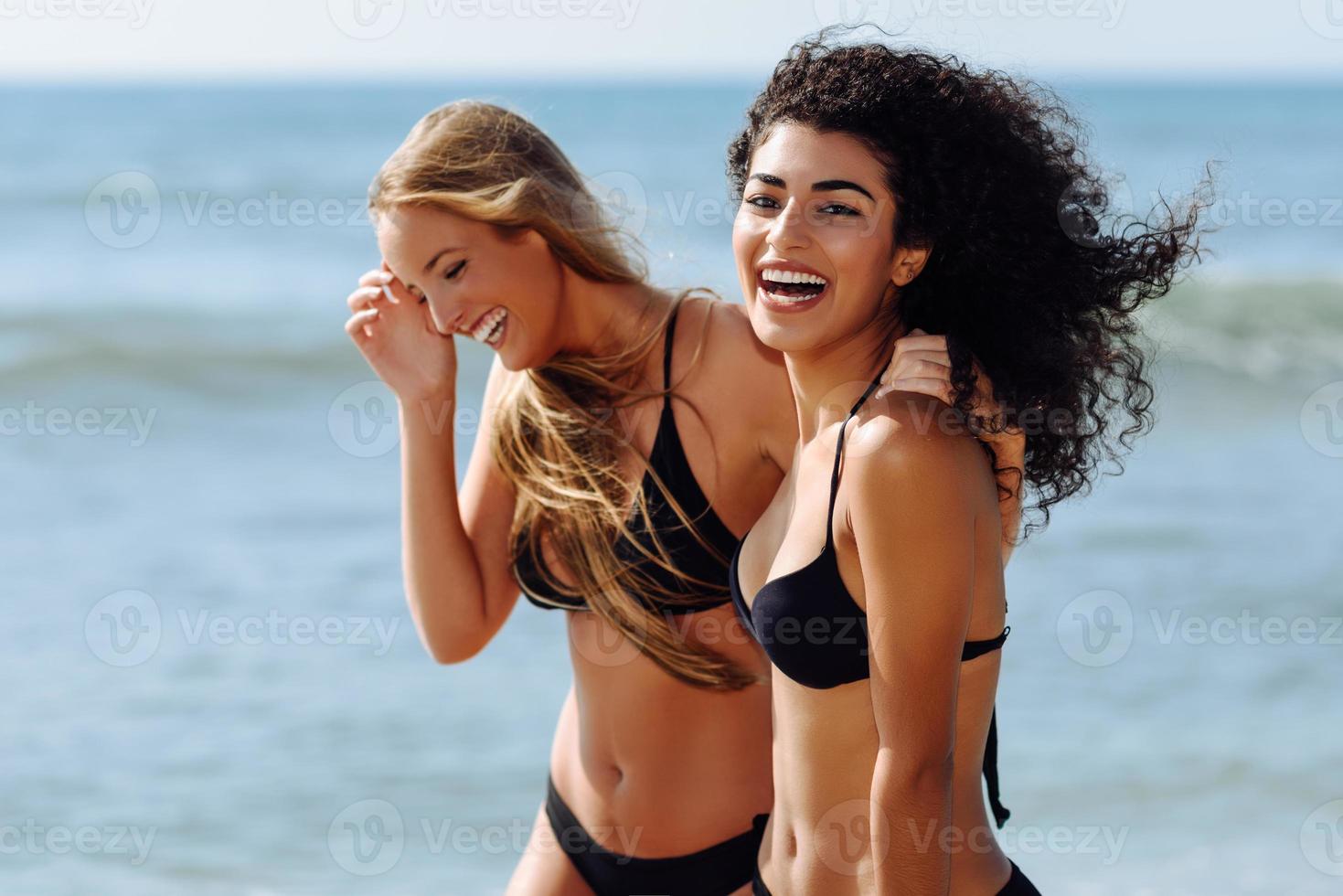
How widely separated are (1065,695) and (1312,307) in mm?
9266

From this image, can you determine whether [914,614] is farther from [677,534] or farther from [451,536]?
[451,536]

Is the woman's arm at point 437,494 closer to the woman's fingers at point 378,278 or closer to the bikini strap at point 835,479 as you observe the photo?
the woman's fingers at point 378,278

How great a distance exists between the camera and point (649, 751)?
9.30ft

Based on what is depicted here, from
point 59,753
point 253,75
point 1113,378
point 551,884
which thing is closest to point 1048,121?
point 1113,378

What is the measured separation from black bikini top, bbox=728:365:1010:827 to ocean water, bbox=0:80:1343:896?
850mm

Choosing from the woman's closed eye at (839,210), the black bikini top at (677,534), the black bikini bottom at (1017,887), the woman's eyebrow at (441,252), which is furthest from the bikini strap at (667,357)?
the black bikini bottom at (1017,887)

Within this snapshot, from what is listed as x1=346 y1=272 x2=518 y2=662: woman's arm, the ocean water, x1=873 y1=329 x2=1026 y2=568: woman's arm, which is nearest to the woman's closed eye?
x1=873 y1=329 x2=1026 y2=568: woman's arm

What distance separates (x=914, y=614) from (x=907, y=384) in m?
0.35

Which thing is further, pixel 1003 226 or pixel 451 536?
pixel 451 536

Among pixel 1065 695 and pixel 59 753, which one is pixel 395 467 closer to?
pixel 59 753

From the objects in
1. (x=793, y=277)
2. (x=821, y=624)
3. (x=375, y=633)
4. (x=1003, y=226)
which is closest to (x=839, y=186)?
(x=793, y=277)

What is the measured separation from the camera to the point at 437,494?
301 cm

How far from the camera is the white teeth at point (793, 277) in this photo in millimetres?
2156

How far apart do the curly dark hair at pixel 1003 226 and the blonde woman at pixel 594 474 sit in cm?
65
